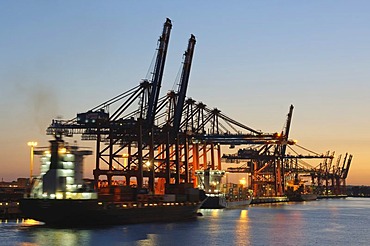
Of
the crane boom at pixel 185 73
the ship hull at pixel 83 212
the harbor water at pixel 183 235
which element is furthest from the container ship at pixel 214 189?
the ship hull at pixel 83 212

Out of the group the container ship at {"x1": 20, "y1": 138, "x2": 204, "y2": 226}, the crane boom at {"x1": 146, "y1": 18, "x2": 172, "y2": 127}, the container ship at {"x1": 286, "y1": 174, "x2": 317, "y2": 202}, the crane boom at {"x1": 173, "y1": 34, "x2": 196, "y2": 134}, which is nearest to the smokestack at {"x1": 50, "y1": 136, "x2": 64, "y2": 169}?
the container ship at {"x1": 20, "y1": 138, "x2": 204, "y2": 226}

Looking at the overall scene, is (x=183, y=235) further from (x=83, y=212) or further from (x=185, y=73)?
(x=185, y=73)

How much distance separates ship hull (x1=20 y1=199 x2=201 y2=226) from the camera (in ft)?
163

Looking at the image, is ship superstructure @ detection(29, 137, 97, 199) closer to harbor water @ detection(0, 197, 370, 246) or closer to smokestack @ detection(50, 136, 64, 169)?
smokestack @ detection(50, 136, 64, 169)

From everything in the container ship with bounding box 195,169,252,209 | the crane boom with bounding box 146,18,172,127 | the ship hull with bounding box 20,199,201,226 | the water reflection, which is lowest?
the water reflection

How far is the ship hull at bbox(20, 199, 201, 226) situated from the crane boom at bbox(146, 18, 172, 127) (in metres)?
22.0

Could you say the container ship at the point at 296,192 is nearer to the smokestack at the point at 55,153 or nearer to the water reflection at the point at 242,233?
the water reflection at the point at 242,233

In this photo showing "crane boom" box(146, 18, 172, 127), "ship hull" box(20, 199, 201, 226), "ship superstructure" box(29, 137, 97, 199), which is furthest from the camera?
"crane boom" box(146, 18, 172, 127)

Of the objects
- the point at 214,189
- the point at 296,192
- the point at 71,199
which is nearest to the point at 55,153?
the point at 71,199

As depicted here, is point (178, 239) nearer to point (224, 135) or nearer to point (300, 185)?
point (224, 135)

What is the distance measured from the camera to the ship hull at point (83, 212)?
4953cm

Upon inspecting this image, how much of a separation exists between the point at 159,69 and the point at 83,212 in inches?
1315

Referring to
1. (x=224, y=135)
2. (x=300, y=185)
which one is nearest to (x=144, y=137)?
(x=224, y=135)

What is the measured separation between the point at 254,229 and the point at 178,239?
13.1 meters
